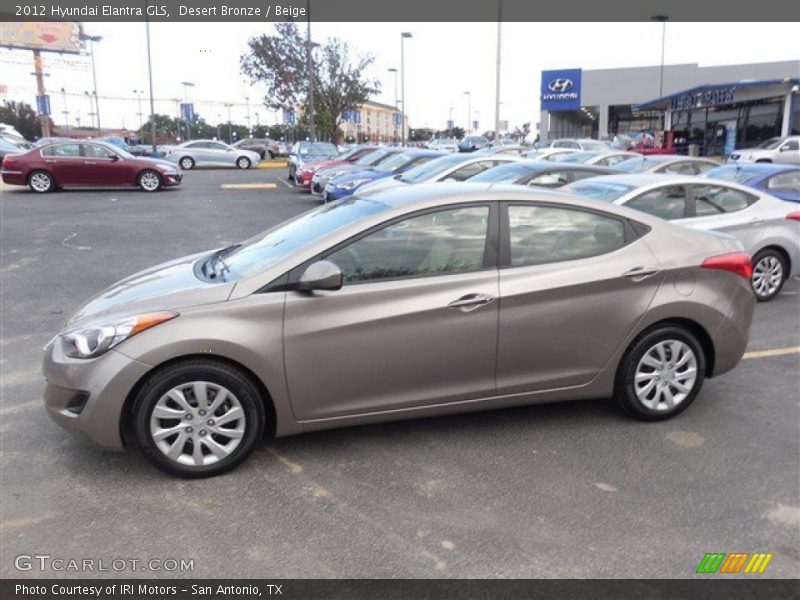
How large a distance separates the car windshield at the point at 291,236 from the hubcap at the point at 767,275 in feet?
17.5

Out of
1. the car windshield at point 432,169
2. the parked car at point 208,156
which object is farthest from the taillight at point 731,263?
the parked car at point 208,156

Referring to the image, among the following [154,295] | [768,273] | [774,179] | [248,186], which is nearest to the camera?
[154,295]

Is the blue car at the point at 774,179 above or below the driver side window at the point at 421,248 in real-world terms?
above

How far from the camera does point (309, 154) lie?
920 inches

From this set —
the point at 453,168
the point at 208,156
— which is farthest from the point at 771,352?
the point at 208,156

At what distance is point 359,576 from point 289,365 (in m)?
1.20

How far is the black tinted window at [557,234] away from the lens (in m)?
4.14

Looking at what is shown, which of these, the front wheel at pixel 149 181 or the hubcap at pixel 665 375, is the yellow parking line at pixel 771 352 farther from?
the front wheel at pixel 149 181

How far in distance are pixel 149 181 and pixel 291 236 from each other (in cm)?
1765

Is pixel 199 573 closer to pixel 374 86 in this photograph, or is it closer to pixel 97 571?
pixel 97 571

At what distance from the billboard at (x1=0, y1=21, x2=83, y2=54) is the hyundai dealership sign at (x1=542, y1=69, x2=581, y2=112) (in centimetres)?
4667

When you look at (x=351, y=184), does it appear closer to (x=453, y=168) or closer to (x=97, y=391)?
(x=453, y=168)

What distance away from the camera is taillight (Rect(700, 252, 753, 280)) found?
4453 millimetres
